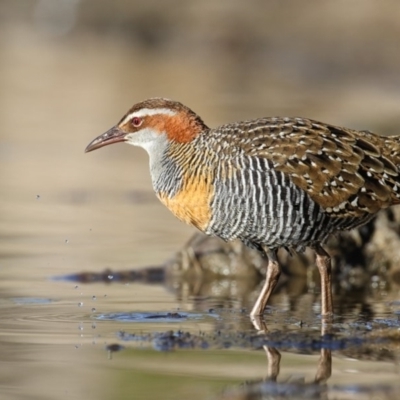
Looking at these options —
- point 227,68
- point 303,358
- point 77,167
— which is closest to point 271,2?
point 227,68

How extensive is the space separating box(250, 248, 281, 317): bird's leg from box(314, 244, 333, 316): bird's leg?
0.42 m

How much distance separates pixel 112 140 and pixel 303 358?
3.59 m

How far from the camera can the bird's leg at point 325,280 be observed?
12.2 m

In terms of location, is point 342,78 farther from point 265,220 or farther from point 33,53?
point 265,220

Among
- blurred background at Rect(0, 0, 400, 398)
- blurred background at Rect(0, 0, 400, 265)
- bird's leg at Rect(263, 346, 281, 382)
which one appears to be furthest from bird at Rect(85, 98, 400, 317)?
blurred background at Rect(0, 0, 400, 265)

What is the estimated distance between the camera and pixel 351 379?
9.30 meters

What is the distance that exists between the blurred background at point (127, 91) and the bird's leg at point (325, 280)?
1.63 m

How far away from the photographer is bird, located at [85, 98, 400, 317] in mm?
11797

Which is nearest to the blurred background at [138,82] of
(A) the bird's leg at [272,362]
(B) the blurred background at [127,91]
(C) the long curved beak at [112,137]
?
(B) the blurred background at [127,91]

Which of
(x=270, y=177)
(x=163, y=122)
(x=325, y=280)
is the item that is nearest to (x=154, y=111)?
(x=163, y=122)

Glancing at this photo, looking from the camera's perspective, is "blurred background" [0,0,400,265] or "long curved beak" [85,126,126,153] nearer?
"long curved beak" [85,126,126,153]

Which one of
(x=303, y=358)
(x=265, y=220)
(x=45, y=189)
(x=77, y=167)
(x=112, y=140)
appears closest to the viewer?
(x=303, y=358)

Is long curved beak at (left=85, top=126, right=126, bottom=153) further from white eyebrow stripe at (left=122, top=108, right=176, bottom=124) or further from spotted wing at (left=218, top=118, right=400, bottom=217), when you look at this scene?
spotted wing at (left=218, top=118, right=400, bottom=217)

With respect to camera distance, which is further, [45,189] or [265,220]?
[45,189]
